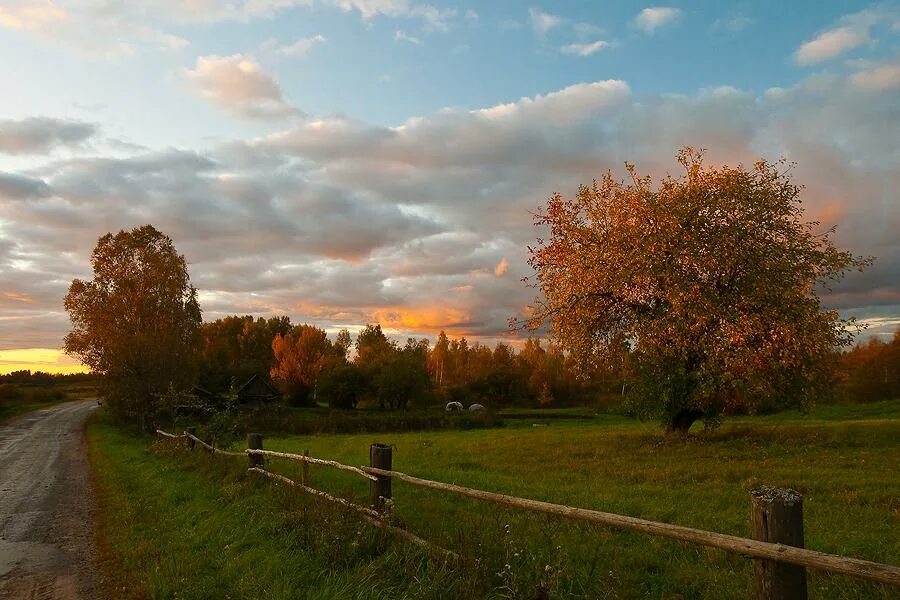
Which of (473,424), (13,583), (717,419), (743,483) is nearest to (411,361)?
(473,424)

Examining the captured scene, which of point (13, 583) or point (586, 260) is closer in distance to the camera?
point (13, 583)

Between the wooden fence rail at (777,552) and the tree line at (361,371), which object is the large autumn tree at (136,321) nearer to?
the tree line at (361,371)

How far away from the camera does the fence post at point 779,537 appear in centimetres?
434

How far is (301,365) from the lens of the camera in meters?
95.7

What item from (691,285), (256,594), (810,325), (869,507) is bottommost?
(869,507)

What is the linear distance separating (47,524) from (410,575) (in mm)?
8996

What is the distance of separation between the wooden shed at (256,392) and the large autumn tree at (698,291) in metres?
59.7

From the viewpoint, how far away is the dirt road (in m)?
7.95

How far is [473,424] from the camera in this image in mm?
57312

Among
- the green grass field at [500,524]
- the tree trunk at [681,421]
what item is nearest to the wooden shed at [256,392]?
the green grass field at [500,524]

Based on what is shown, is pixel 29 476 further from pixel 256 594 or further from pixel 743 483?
pixel 743 483

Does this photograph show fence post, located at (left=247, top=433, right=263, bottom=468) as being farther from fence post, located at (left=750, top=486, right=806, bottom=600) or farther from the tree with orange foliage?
the tree with orange foliage

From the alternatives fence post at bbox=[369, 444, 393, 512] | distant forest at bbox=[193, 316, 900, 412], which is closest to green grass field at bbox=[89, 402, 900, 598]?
fence post at bbox=[369, 444, 393, 512]

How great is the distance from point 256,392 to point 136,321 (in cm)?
3980
